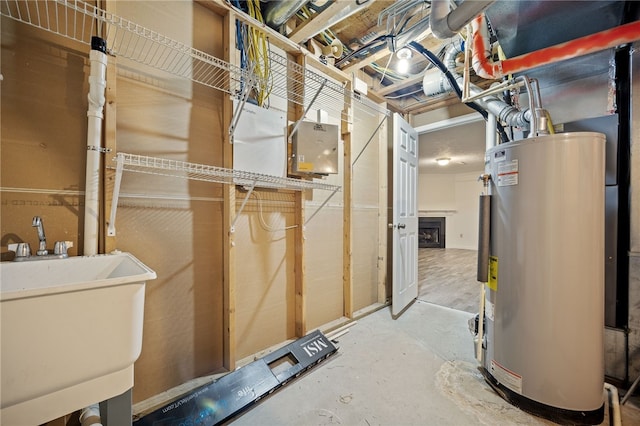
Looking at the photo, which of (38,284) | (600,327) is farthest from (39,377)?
(600,327)

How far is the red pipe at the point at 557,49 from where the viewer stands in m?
1.33

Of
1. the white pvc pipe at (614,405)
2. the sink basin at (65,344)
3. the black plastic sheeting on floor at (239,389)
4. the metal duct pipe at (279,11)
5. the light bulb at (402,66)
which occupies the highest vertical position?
the light bulb at (402,66)

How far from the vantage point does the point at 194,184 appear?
1541mm

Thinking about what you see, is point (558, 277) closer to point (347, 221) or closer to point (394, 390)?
point (394, 390)

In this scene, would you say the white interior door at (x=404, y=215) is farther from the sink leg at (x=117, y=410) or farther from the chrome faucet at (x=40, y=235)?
the chrome faucet at (x=40, y=235)

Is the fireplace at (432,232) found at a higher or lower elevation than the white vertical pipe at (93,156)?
lower

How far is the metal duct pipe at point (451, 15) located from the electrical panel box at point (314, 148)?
862 millimetres

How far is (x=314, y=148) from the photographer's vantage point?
1.89 meters

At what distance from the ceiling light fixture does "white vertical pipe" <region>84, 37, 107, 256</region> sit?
2.03m

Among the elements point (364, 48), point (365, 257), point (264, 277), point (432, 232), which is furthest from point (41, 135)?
point (432, 232)

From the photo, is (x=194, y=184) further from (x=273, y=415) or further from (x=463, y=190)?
(x=463, y=190)

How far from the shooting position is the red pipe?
1.33 meters

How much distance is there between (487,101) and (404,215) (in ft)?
4.01

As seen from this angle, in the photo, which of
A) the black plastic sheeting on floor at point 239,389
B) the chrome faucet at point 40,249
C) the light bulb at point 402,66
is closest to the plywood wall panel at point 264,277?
the black plastic sheeting on floor at point 239,389
